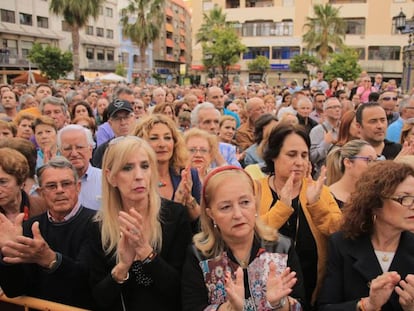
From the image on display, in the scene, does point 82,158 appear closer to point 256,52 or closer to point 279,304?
point 279,304

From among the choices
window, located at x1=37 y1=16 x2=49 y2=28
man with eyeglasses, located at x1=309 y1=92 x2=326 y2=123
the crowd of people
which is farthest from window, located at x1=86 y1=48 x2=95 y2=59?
the crowd of people

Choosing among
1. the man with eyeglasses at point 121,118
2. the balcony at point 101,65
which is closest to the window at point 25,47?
the balcony at point 101,65

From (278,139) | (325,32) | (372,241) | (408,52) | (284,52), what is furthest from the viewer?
(284,52)

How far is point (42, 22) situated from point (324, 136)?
47544 mm

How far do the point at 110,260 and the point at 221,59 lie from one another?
120 feet

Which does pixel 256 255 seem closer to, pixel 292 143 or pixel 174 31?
pixel 292 143

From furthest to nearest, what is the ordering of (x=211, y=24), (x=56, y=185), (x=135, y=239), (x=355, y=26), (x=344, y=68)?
(x=355, y=26), (x=211, y=24), (x=344, y=68), (x=56, y=185), (x=135, y=239)

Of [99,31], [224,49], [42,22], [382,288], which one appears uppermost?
[99,31]

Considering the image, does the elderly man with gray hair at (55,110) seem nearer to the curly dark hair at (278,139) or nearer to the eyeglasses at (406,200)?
the curly dark hair at (278,139)

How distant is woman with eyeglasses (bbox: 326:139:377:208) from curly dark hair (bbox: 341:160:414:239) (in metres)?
0.77

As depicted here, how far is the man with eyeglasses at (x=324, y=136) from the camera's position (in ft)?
18.1

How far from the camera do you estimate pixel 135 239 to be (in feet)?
7.29

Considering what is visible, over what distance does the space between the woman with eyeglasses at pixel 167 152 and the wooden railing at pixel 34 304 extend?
128 cm

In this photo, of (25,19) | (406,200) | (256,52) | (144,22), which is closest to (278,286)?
(406,200)
